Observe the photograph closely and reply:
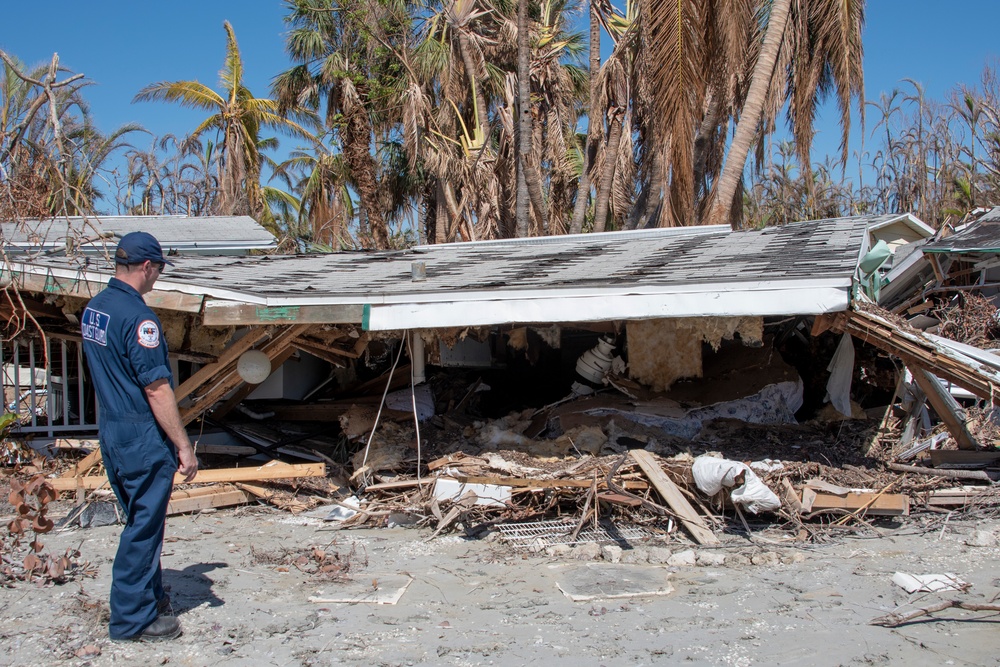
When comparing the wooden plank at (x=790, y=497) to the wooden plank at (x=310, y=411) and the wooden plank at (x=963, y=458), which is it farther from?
the wooden plank at (x=310, y=411)

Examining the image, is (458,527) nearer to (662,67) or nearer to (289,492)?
(289,492)

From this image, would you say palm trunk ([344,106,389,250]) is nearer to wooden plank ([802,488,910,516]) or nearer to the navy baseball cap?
wooden plank ([802,488,910,516])

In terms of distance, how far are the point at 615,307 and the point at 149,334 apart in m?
3.30

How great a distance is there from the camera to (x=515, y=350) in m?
10.0

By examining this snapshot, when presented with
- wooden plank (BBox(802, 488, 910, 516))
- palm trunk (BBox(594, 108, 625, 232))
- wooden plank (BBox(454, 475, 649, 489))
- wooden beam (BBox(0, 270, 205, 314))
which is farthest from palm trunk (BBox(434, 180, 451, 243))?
wooden plank (BBox(802, 488, 910, 516))

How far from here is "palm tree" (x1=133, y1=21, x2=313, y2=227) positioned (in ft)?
79.4

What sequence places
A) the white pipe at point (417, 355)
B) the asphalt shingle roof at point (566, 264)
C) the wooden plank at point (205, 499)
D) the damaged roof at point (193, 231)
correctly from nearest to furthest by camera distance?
the asphalt shingle roof at point (566, 264) → the wooden plank at point (205, 499) → the white pipe at point (417, 355) → the damaged roof at point (193, 231)

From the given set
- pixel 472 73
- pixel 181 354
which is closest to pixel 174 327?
pixel 181 354

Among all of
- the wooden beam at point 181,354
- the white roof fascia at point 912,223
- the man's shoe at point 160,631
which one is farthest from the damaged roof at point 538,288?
the white roof fascia at point 912,223

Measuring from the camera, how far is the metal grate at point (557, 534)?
5453 millimetres

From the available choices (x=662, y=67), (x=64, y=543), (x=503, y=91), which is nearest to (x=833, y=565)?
(x=64, y=543)

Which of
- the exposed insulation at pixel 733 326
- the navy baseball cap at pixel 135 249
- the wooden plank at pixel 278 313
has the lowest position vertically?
the exposed insulation at pixel 733 326

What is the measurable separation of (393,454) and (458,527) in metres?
1.35

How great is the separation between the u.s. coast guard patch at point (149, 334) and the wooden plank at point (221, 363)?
303cm
